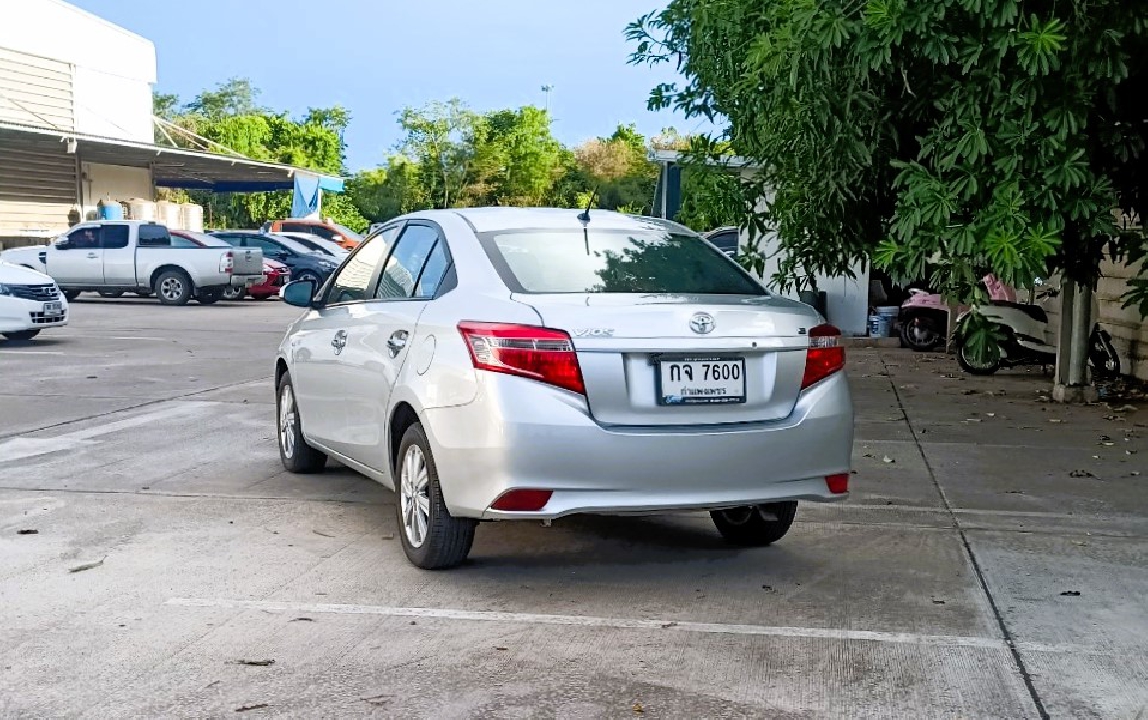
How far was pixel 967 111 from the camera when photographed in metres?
8.38

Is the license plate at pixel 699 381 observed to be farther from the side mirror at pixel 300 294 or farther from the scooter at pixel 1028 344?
the scooter at pixel 1028 344

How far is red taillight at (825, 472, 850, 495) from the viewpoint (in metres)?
5.83

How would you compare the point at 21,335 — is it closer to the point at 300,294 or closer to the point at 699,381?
the point at 300,294

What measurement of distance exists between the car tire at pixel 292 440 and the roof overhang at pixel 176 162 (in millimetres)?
22990

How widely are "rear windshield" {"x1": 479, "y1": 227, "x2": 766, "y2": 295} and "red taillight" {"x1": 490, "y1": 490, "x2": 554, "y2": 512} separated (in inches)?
35.0

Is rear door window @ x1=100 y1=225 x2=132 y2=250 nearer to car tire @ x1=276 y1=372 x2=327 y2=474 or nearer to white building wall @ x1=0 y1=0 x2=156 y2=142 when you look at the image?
white building wall @ x1=0 y1=0 x2=156 y2=142

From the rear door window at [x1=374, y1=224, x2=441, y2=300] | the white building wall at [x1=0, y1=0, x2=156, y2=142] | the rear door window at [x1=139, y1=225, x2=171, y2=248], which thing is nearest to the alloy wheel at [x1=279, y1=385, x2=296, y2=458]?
the rear door window at [x1=374, y1=224, x2=441, y2=300]

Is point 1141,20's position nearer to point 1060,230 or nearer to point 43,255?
point 1060,230

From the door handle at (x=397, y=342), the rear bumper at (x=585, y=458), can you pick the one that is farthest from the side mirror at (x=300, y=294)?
the rear bumper at (x=585, y=458)

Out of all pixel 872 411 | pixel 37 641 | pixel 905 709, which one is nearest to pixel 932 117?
pixel 872 411

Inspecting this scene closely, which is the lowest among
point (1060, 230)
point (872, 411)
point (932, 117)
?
point (872, 411)

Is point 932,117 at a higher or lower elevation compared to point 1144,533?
higher

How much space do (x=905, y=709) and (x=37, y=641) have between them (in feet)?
10.1

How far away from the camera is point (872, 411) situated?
39.7 ft
